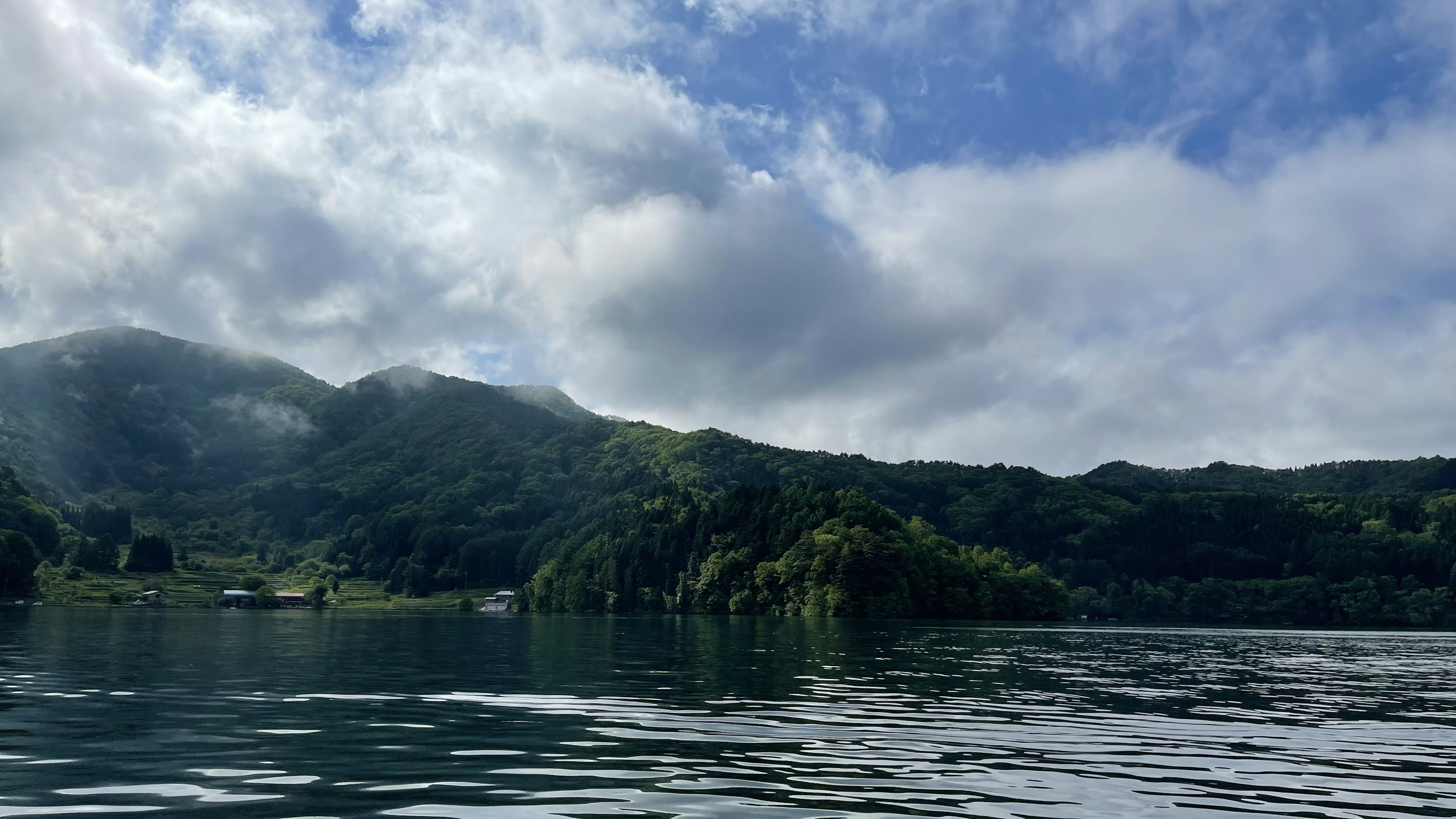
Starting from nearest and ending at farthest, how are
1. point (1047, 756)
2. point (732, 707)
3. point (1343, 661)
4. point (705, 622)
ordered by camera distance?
1. point (1047, 756)
2. point (732, 707)
3. point (1343, 661)
4. point (705, 622)

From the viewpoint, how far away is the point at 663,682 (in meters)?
47.1

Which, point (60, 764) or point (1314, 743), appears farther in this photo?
point (1314, 743)

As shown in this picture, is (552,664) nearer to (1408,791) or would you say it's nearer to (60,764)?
(60,764)

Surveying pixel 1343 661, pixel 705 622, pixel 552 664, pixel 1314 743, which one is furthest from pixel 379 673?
pixel 705 622

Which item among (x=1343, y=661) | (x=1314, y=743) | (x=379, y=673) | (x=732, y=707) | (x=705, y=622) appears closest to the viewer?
(x=1314, y=743)

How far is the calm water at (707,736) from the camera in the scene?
1930 centimetres

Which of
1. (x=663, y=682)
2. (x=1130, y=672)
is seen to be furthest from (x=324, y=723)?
(x=1130, y=672)

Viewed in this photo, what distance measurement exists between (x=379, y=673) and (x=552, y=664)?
37.5 ft

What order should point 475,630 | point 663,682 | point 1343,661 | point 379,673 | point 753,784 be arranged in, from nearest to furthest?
point 753,784 < point 663,682 < point 379,673 < point 1343,661 < point 475,630

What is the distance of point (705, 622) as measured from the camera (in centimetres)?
15312

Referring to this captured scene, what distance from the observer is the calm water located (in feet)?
63.3

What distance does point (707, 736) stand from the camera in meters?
28.6

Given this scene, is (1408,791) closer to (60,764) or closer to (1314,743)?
(1314,743)

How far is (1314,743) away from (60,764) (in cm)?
3215
